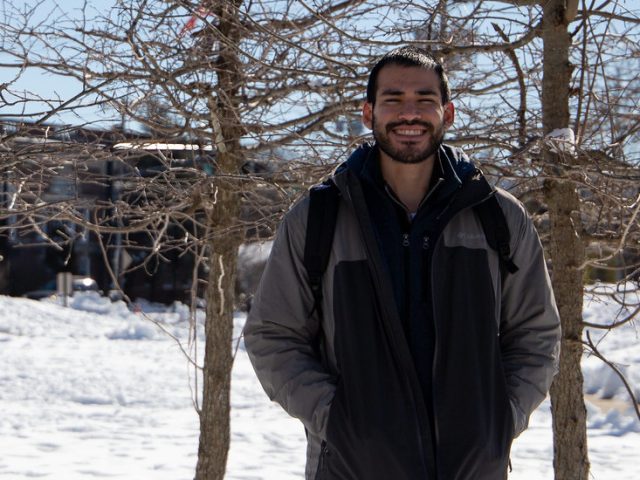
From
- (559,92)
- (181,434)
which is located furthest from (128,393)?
(559,92)

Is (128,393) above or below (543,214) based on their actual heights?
below

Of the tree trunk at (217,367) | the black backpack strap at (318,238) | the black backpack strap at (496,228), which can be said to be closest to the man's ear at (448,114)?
the black backpack strap at (496,228)

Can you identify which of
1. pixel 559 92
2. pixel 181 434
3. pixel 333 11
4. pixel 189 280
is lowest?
pixel 181 434

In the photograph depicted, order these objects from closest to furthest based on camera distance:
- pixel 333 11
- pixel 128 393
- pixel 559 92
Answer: pixel 559 92
pixel 333 11
pixel 128 393

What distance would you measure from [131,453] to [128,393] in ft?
12.5

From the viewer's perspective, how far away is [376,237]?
2213 mm

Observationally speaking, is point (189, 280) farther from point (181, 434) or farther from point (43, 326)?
point (181, 434)

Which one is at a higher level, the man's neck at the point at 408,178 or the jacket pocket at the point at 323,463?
the man's neck at the point at 408,178

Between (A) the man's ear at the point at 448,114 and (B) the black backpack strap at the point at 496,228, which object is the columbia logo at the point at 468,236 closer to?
(B) the black backpack strap at the point at 496,228

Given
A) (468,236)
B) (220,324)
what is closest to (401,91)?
(468,236)

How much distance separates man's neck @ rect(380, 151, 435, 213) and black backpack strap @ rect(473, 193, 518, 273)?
0.48 ft

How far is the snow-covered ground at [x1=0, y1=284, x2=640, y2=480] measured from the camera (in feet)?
31.5

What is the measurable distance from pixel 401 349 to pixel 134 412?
36.4ft

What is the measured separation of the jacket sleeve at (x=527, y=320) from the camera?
232 centimetres
